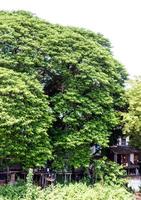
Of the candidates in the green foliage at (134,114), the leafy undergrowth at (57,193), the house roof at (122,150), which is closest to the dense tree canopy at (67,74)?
the green foliage at (134,114)

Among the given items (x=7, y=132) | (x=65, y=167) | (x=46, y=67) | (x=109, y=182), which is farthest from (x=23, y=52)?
(x=109, y=182)

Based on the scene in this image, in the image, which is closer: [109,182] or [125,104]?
[109,182]

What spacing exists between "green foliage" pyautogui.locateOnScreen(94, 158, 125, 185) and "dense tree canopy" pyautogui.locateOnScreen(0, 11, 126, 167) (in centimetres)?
188

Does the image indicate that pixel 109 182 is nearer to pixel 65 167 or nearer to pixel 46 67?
pixel 65 167

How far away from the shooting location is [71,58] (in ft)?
135

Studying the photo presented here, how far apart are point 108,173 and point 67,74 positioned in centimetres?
978

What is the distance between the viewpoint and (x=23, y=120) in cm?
3541

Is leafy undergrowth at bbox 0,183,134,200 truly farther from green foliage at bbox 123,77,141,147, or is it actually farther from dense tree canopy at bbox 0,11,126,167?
green foliage at bbox 123,77,141,147

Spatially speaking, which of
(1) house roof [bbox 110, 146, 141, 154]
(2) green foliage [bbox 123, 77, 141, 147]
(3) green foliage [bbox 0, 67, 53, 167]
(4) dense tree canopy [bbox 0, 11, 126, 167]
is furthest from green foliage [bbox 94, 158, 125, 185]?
(1) house roof [bbox 110, 146, 141, 154]

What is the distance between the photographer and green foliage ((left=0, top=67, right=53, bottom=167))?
35.1 metres

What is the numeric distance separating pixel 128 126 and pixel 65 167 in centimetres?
664

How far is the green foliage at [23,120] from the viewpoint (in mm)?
35062

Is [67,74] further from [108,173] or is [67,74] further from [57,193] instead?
[57,193]

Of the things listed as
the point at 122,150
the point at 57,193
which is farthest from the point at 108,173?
the point at 122,150
